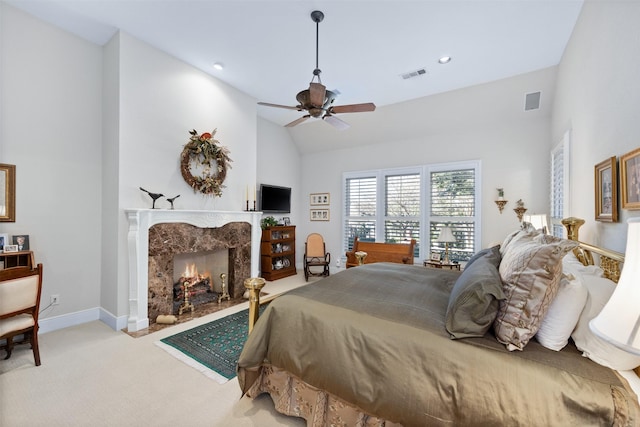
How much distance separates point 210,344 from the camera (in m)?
2.74

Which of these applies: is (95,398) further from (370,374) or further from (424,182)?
(424,182)

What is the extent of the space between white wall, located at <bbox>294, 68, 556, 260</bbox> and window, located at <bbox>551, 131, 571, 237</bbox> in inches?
16.5

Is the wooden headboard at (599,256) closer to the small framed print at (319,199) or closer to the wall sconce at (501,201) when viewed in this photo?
the wall sconce at (501,201)

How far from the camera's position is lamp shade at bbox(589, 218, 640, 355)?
27.2 inches

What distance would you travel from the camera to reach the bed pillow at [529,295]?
3.99 feet

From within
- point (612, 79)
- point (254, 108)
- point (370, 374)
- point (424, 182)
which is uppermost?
point (254, 108)

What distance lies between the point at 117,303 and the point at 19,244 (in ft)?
3.60

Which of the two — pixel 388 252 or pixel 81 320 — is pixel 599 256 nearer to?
pixel 388 252

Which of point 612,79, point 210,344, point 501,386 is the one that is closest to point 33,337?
point 210,344

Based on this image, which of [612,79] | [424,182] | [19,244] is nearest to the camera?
[612,79]

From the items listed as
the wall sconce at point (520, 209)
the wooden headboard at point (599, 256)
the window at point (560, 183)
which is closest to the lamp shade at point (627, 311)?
the wooden headboard at point (599, 256)

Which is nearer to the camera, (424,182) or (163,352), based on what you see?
(163,352)

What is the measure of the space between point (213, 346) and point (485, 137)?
5174 mm

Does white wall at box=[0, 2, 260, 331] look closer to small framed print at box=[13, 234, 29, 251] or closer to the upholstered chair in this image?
small framed print at box=[13, 234, 29, 251]
